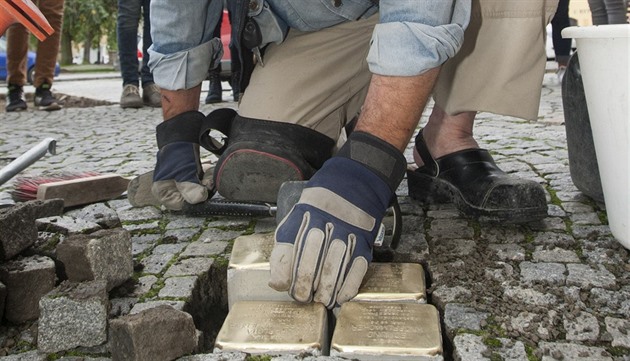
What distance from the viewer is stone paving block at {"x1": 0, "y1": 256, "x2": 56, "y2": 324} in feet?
5.36

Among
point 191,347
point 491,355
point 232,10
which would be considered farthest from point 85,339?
point 232,10

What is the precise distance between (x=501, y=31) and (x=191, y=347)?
1.37m

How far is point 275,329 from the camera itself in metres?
1.48

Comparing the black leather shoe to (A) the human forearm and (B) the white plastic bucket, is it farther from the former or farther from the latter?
(A) the human forearm

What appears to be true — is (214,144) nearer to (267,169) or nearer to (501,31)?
(267,169)

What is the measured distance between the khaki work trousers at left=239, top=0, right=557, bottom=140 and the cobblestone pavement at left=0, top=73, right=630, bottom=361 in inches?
15.3

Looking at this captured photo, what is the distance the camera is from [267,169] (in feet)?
7.18

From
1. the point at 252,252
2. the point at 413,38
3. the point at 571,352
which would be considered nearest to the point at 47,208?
the point at 252,252

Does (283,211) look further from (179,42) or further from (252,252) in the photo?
(179,42)

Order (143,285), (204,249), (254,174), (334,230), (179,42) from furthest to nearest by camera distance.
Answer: (179,42), (254,174), (204,249), (143,285), (334,230)

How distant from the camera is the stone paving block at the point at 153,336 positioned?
53.4 inches

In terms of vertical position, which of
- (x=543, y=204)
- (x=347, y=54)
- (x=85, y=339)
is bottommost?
(x=85, y=339)

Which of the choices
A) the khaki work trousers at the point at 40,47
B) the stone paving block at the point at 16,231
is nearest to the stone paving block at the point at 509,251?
the stone paving block at the point at 16,231

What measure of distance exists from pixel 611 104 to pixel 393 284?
725 millimetres
